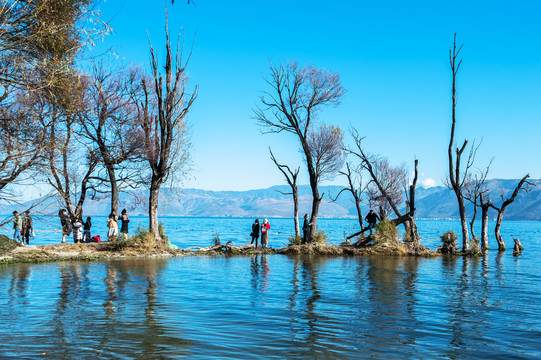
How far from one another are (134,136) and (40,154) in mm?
23160

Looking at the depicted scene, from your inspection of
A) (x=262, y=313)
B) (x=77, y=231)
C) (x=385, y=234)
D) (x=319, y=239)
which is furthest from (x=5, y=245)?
(x=385, y=234)

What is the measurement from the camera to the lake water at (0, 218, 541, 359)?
880 centimetres

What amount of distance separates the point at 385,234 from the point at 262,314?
2101cm

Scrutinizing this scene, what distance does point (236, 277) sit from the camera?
1952 cm

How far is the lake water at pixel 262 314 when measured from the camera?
880 cm

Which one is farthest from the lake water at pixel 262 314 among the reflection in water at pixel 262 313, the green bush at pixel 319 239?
the green bush at pixel 319 239

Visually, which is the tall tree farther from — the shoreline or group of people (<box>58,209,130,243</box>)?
group of people (<box>58,209,130,243</box>)

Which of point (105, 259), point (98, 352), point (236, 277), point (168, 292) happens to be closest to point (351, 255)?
point (236, 277)

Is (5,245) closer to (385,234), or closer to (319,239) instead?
(319,239)

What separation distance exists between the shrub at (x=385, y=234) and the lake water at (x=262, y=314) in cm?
985

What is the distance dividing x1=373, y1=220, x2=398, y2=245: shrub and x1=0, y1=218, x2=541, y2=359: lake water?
9846mm

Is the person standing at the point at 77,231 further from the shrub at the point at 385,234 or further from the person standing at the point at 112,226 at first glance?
the shrub at the point at 385,234

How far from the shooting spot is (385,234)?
31.5 m

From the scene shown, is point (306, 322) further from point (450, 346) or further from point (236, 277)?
point (236, 277)
